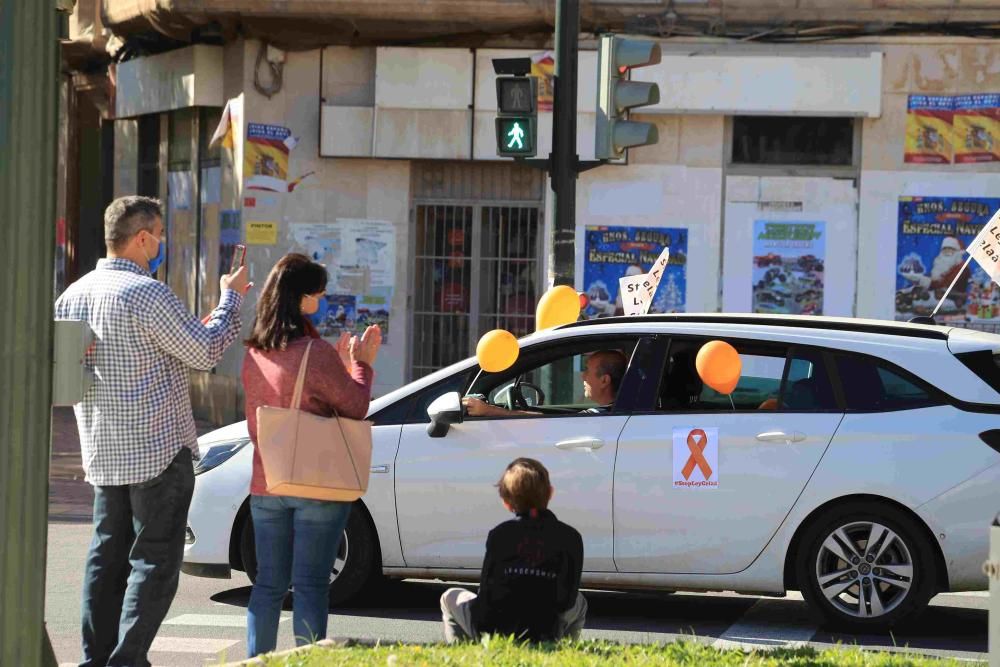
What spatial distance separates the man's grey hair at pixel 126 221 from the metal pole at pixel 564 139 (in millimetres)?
6316

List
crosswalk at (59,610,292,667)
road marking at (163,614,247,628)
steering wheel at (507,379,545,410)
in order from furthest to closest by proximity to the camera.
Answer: steering wheel at (507,379,545,410) < road marking at (163,614,247,628) < crosswalk at (59,610,292,667)

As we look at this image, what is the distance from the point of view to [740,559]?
7.93m

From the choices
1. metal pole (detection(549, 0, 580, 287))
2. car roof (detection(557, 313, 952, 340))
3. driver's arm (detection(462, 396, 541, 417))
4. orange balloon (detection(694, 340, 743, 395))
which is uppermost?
metal pole (detection(549, 0, 580, 287))

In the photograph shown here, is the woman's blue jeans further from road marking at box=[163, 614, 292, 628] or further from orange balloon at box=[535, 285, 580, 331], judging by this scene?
orange balloon at box=[535, 285, 580, 331]

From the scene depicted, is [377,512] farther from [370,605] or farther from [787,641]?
[787,641]

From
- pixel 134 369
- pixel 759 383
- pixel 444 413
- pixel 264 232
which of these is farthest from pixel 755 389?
pixel 264 232

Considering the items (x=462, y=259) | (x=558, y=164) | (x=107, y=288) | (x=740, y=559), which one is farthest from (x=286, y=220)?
(x=107, y=288)

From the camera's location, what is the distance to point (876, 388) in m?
8.05

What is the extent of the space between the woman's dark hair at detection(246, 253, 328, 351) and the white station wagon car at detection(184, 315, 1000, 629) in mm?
2142

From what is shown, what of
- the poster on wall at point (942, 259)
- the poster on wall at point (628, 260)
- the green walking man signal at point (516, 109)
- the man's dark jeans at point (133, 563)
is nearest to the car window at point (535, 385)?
the man's dark jeans at point (133, 563)

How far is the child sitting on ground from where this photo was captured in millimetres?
5883

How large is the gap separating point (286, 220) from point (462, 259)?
207cm

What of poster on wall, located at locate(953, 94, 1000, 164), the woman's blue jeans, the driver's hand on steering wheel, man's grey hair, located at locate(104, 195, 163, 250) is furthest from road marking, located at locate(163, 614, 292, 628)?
poster on wall, located at locate(953, 94, 1000, 164)

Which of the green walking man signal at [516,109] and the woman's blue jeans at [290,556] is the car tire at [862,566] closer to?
the woman's blue jeans at [290,556]
